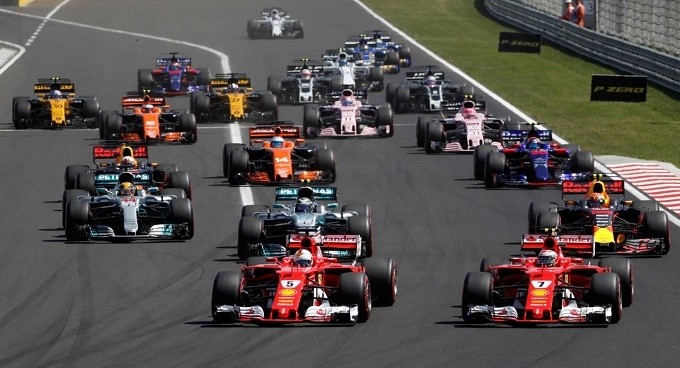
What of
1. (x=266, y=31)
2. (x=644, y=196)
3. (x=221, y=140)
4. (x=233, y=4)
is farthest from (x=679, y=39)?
(x=233, y=4)

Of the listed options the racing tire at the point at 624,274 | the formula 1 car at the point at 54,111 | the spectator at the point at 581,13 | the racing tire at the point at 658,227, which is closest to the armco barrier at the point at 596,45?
the spectator at the point at 581,13

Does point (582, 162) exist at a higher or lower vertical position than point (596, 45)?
lower

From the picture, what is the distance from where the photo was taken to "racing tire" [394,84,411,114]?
57.4 meters

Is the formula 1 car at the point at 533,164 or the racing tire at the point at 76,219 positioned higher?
the formula 1 car at the point at 533,164

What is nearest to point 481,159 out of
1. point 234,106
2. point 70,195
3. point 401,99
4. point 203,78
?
point 70,195

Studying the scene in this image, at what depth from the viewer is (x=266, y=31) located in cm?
8738

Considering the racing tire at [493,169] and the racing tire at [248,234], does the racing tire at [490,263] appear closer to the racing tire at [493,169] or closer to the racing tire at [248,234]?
the racing tire at [248,234]

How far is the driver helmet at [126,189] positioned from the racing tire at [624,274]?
11.3 m

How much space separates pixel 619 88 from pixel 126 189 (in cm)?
2521

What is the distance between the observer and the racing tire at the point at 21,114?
5434cm

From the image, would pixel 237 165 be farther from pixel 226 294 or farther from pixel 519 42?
pixel 519 42

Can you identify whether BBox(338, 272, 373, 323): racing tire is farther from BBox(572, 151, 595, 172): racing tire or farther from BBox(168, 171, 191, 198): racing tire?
BBox(572, 151, 595, 172): racing tire

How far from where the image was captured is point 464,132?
48156 mm

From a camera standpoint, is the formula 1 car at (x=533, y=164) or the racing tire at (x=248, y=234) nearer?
the racing tire at (x=248, y=234)
